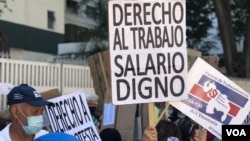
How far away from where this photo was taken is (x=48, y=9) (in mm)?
28328

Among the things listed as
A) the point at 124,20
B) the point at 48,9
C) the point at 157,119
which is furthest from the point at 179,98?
the point at 48,9

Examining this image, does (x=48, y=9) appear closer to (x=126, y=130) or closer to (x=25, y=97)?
(x=126, y=130)

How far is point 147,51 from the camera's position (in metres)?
4.52

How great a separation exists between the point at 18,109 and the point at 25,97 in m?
0.10

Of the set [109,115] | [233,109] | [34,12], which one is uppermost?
[34,12]

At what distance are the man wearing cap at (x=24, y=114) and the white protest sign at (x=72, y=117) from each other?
146 centimetres

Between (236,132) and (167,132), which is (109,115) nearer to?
(167,132)

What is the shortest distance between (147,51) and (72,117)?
4.97 feet

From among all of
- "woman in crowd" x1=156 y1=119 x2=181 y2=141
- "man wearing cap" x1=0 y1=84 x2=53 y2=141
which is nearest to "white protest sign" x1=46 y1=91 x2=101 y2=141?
"woman in crowd" x1=156 y1=119 x2=181 y2=141

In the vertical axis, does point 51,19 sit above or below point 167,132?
above

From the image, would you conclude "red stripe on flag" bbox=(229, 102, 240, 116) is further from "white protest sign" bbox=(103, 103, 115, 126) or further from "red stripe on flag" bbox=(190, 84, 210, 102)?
"white protest sign" bbox=(103, 103, 115, 126)

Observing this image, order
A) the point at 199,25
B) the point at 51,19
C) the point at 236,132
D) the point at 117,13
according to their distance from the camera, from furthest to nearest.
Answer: the point at 51,19
the point at 199,25
the point at 117,13
the point at 236,132

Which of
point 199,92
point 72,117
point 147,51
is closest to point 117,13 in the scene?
point 147,51

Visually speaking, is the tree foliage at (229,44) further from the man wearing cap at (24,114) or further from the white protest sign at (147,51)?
the man wearing cap at (24,114)
